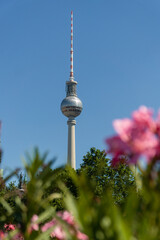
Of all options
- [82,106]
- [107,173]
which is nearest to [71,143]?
[82,106]

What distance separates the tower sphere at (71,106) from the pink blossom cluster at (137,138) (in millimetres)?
117773

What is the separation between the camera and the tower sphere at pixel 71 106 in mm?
120812

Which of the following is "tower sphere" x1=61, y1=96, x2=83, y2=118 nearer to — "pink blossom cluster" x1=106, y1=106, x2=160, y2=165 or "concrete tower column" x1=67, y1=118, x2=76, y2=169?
"concrete tower column" x1=67, y1=118, x2=76, y2=169

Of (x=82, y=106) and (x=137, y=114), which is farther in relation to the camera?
(x=82, y=106)

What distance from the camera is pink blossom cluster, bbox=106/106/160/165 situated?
250 cm

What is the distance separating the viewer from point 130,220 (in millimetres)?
2496

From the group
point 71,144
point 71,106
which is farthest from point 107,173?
point 71,106

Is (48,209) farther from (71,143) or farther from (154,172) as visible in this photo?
(71,143)

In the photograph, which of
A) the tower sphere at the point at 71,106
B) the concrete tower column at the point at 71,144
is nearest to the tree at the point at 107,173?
the concrete tower column at the point at 71,144

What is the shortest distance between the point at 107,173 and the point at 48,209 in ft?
118

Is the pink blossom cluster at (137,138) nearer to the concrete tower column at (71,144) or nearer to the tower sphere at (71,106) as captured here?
the concrete tower column at (71,144)

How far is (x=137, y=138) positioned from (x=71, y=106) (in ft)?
387

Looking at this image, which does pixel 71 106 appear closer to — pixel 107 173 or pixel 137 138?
pixel 107 173

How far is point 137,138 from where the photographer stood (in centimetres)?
254
